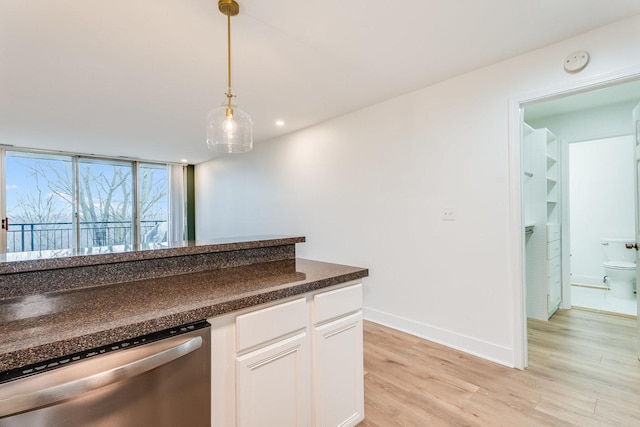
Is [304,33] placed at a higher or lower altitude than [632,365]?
higher

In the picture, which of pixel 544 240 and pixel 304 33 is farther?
pixel 544 240

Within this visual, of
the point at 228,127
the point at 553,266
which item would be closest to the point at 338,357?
the point at 228,127

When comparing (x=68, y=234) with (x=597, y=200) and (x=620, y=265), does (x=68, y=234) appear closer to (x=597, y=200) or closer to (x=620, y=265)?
(x=620, y=265)

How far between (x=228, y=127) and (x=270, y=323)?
1167 millimetres

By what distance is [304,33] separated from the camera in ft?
6.54

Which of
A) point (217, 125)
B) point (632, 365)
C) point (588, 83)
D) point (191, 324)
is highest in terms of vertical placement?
point (588, 83)

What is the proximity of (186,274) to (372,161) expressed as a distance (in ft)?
7.55

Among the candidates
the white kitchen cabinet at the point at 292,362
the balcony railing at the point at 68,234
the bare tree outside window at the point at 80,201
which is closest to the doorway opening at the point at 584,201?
the white kitchen cabinet at the point at 292,362

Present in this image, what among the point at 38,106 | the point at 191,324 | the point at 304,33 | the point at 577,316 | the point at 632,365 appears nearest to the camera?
the point at 191,324

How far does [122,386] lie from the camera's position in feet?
2.91

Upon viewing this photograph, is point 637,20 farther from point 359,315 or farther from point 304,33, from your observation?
point 359,315

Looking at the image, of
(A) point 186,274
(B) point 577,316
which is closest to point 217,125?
(A) point 186,274

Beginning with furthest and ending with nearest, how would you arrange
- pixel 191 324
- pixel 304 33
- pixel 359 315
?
pixel 304 33 < pixel 359 315 < pixel 191 324

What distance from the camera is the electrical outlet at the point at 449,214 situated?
8.83 ft
